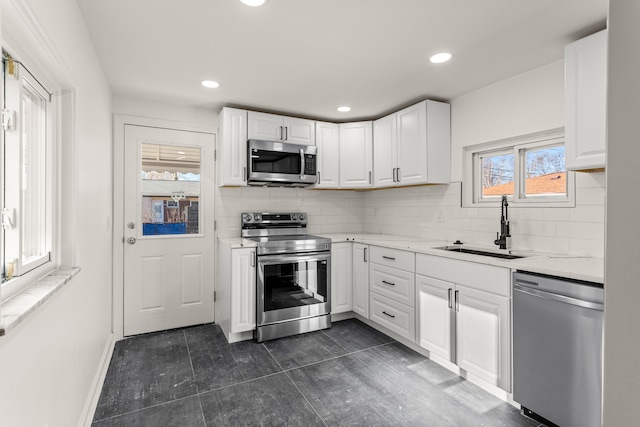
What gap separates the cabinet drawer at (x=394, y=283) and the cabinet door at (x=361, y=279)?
0.11 m

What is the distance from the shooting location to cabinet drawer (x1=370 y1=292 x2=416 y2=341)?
275 cm

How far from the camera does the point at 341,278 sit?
11.3 ft

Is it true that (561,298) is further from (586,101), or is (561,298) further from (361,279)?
(361,279)

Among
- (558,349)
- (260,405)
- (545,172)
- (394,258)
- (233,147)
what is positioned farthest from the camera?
(233,147)

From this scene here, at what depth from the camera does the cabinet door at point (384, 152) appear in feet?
11.1

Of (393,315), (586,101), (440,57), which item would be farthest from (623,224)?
(393,315)

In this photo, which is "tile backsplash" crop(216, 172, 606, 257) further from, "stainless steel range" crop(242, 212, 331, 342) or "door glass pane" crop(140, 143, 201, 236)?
"stainless steel range" crop(242, 212, 331, 342)

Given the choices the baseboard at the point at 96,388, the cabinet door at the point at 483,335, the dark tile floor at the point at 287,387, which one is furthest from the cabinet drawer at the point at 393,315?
the baseboard at the point at 96,388

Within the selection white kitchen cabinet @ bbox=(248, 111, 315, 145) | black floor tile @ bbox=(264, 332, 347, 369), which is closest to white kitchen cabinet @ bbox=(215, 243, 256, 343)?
black floor tile @ bbox=(264, 332, 347, 369)

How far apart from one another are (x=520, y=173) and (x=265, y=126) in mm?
2362

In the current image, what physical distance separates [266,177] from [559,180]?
2465mm

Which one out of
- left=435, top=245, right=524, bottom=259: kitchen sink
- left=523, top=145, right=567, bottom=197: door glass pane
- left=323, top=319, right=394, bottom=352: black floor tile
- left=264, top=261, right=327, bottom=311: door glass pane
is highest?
left=523, top=145, right=567, bottom=197: door glass pane

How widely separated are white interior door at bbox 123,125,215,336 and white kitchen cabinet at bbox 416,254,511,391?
2182 millimetres

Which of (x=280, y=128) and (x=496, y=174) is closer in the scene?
(x=496, y=174)
